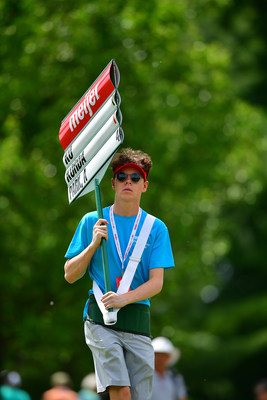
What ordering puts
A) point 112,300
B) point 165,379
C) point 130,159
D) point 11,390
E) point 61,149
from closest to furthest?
point 112,300 → point 130,159 → point 11,390 → point 165,379 → point 61,149

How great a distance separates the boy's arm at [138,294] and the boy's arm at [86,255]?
28 cm

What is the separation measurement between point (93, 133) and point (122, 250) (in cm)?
80

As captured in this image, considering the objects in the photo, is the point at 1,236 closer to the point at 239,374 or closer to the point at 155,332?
the point at 155,332

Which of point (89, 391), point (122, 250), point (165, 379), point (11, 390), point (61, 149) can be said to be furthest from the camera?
point (61, 149)

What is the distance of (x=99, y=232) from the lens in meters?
5.96

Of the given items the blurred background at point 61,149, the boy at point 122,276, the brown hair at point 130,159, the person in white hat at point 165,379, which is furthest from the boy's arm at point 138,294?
the blurred background at point 61,149

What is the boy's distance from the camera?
601 centimetres

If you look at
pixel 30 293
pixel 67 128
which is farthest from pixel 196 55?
pixel 67 128

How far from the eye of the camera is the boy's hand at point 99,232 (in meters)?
5.96

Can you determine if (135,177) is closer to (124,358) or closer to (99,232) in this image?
(99,232)

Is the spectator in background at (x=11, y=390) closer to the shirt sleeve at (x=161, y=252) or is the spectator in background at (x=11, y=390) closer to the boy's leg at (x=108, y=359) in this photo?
the boy's leg at (x=108, y=359)

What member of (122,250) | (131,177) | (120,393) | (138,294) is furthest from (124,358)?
(131,177)

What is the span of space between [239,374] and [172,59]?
48.5 feet

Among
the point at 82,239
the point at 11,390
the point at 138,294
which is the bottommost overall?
the point at 11,390
